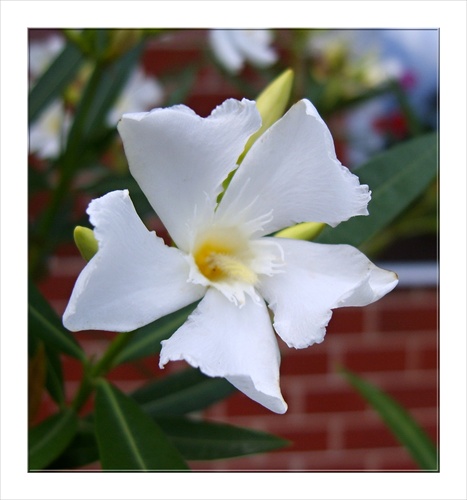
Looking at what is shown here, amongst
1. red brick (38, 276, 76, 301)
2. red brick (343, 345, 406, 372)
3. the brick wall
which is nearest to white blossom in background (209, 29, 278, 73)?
red brick (38, 276, 76, 301)

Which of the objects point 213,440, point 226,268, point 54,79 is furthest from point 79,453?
point 54,79

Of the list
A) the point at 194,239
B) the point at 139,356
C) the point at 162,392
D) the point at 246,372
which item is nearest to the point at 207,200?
the point at 194,239

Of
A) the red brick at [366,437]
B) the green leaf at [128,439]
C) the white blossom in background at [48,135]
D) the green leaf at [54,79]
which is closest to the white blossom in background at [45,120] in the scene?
the white blossom in background at [48,135]

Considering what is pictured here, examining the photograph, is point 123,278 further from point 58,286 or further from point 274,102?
point 58,286

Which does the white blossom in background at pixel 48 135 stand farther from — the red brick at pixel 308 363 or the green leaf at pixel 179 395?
the red brick at pixel 308 363

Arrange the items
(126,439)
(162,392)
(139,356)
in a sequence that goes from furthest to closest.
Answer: (162,392) → (139,356) → (126,439)

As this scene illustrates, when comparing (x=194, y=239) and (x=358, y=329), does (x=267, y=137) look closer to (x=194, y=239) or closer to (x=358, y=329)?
(x=194, y=239)
